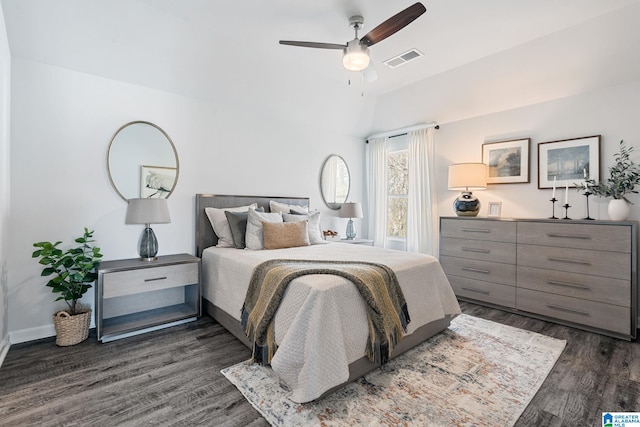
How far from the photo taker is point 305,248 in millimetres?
3246

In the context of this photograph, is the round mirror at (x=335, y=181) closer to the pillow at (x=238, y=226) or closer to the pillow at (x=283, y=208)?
the pillow at (x=283, y=208)

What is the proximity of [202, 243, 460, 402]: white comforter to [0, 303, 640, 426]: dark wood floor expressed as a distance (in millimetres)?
342

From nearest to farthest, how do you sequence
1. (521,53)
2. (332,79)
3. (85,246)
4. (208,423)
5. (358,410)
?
(208,423) < (358,410) < (85,246) < (521,53) < (332,79)

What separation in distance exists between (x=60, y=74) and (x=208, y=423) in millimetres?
3160

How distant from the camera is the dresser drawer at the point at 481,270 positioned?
133 inches

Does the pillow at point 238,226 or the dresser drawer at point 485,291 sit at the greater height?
the pillow at point 238,226

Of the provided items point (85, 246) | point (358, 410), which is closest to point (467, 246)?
point (358, 410)

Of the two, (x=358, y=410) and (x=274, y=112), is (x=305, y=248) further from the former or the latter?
(x=274, y=112)

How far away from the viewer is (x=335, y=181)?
5012 mm

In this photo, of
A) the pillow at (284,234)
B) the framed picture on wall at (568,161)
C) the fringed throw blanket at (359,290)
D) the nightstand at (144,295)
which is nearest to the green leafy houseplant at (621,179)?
the framed picture on wall at (568,161)

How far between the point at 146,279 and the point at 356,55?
8.77 feet

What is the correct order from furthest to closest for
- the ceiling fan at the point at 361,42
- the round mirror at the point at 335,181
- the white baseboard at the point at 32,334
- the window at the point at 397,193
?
the window at the point at 397,193
the round mirror at the point at 335,181
the white baseboard at the point at 32,334
the ceiling fan at the point at 361,42

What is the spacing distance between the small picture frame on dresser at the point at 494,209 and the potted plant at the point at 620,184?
0.91 m

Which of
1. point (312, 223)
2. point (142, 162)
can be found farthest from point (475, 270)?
point (142, 162)
